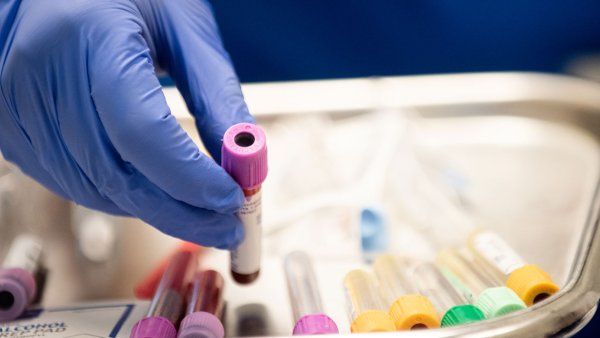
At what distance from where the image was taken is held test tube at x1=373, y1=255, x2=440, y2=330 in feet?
2.01

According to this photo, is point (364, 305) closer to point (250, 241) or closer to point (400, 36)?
point (250, 241)

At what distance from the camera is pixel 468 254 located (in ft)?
2.58

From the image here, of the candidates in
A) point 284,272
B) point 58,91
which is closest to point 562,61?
point 284,272

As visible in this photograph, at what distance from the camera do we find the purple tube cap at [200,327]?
1.92 feet

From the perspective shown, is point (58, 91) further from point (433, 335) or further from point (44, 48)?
point (433, 335)

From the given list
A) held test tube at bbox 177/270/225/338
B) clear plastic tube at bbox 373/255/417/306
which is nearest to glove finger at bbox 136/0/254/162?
held test tube at bbox 177/270/225/338

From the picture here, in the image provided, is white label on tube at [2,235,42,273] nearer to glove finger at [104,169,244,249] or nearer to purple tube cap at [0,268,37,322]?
purple tube cap at [0,268,37,322]

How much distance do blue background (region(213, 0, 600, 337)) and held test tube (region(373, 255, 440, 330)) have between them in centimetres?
49

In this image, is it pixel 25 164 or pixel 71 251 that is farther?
pixel 71 251

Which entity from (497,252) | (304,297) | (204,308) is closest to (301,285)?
(304,297)

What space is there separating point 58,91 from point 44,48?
0.04 m

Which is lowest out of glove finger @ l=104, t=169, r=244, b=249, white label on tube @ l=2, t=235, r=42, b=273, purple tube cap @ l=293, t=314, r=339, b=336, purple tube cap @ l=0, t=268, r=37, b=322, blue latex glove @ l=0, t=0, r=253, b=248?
white label on tube @ l=2, t=235, r=42, b=273

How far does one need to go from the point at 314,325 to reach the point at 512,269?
25 cm

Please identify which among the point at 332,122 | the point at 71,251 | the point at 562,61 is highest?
the point at 562,61
